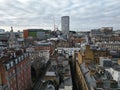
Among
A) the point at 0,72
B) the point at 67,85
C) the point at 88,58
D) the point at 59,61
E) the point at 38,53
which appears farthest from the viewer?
the point at 38,53

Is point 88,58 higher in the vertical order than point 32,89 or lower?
higher

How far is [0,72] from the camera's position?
26953 mm

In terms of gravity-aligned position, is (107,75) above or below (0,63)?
below

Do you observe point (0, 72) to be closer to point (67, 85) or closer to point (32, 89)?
point (67, 85)

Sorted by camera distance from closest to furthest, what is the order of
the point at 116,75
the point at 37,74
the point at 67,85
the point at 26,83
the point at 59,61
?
the point at 116,75, the point at 67,85, the point at 26,83, the point at 37,74, the point at 59,61

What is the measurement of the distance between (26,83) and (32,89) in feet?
16.0

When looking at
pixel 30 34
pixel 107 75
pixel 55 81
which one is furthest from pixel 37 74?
pixel 30 34

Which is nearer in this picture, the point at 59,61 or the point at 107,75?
the point at 107,75

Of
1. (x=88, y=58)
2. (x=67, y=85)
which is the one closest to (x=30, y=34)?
(x=88, y=58)

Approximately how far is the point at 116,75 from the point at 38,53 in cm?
5060

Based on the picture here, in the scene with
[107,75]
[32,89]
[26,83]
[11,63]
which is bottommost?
[32,89]

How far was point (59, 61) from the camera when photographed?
2466 inches

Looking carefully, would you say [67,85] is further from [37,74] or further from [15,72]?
[37,74]

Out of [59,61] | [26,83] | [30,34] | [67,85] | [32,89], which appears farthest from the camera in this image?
[30,34]
